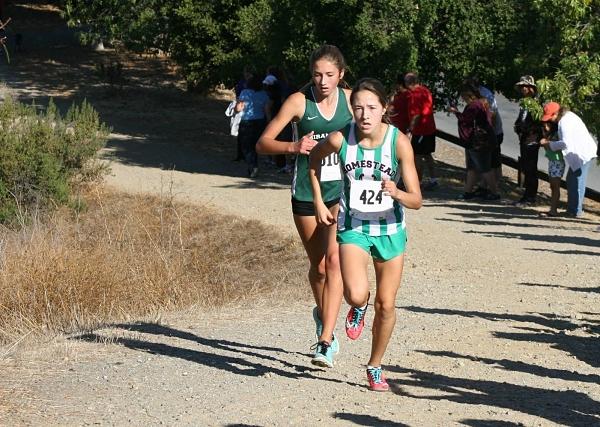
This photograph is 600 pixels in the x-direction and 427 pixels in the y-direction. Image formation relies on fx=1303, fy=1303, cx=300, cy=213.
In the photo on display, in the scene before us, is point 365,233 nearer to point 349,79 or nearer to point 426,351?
point 426,351

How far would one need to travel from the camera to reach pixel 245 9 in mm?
23969

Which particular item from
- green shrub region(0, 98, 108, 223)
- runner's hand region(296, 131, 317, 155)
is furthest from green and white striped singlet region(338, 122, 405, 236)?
green shrub region(0, 98, 108, 223)

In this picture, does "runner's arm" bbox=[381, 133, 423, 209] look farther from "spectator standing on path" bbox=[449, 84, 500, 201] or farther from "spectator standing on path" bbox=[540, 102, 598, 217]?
"spectator standing on path" bbox=[449, 84, 500, 201]

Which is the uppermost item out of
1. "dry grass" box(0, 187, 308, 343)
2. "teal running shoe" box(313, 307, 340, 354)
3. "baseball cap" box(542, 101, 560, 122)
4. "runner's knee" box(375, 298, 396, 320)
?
"baseball cap" box(542, 101, 560, 122)

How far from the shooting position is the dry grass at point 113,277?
10.7 metres

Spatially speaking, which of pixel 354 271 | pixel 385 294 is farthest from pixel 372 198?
pixel 385 294

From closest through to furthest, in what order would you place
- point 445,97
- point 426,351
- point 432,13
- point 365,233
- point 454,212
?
point 365,233
point 426,351
point 454,212
point 432,13
point 445,97

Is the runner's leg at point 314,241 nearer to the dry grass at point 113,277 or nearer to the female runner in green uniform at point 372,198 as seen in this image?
the female runner in green uniform at point 372,198

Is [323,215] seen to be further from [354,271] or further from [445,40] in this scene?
[445,40]

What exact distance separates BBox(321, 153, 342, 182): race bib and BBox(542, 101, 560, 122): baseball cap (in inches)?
352

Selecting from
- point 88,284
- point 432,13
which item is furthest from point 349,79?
point 88,284

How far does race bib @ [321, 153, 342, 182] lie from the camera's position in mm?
7797

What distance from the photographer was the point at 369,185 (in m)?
7.23

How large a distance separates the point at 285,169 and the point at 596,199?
500 centimetres
